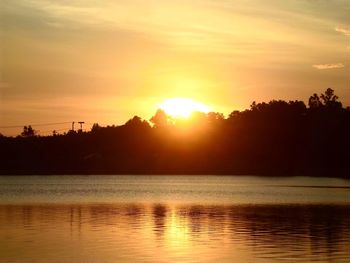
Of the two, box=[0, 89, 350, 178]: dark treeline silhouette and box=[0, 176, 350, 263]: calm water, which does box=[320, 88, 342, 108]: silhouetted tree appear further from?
box=[0, 176, 350, 263]: calm water

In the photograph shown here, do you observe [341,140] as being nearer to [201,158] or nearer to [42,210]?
[201,158]

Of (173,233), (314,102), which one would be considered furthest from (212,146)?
(173,233)

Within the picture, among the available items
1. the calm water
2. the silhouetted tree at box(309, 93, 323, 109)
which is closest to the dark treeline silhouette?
the silhouetted tree at box(309, 93, 323, 109)

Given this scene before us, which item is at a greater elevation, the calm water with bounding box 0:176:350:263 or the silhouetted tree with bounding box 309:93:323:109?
the silhouetted tree with bounding box 309:93:323:109

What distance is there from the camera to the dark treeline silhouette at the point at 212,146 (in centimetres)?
15088

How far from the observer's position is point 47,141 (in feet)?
634

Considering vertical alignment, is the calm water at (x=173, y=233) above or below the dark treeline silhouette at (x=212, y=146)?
below

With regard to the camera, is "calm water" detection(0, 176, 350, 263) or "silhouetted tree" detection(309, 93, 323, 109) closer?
"calm water" detection(0, 176, 350, 263)

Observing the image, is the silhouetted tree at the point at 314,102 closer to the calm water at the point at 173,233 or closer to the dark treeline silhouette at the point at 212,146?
the dark treeline silhouette at the point at 212,146

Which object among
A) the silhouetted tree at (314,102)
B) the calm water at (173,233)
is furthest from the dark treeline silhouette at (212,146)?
the calm water at (173,233)

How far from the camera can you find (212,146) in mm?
173625

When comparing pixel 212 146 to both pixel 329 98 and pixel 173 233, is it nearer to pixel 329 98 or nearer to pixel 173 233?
pixel 329 98

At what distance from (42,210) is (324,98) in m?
128

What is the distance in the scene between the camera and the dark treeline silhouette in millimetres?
150875
